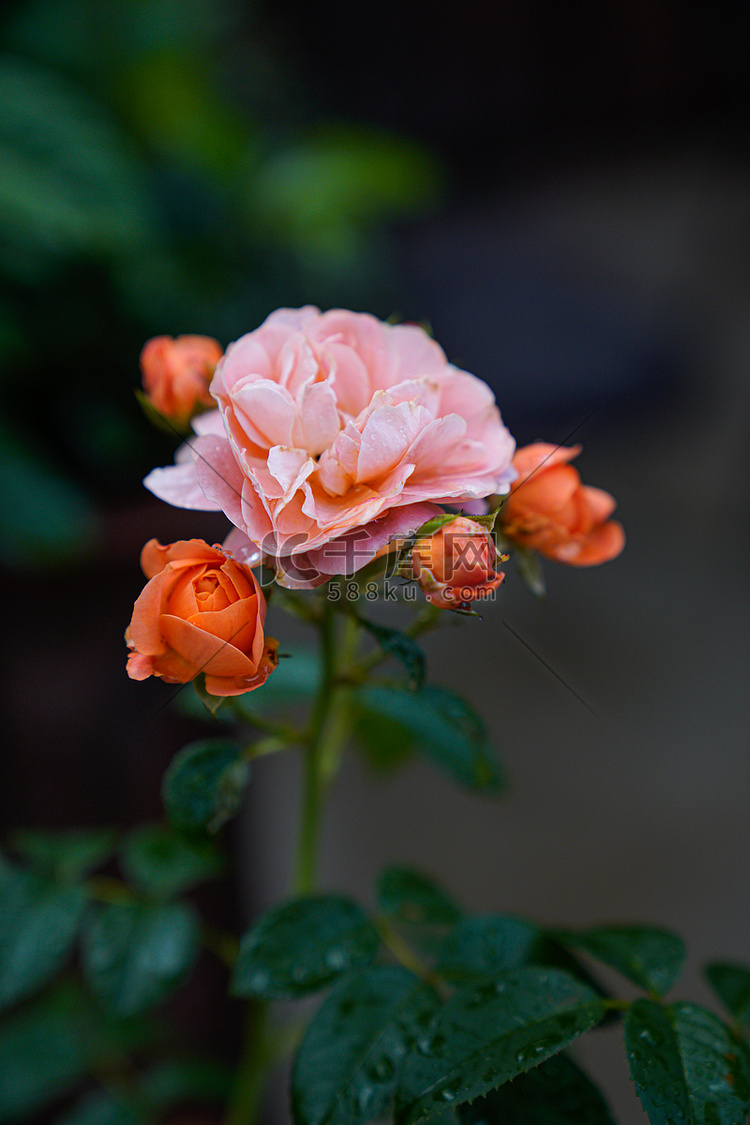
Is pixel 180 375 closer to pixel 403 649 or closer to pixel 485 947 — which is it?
pixel 403 649

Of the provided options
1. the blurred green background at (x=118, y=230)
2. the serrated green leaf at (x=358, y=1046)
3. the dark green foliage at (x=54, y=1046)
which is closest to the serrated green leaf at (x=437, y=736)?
the serrated green leaf at (x=358, y=1046)

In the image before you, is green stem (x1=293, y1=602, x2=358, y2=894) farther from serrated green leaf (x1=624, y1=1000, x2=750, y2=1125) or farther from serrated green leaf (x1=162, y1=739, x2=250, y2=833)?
serrated green leaf (x1=624, y1=1000, x2=750, y2=1125)

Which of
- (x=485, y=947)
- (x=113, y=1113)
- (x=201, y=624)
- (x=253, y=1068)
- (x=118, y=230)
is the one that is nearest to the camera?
(x=201, y=624)

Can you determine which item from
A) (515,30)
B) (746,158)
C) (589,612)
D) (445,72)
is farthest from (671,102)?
(589,612)

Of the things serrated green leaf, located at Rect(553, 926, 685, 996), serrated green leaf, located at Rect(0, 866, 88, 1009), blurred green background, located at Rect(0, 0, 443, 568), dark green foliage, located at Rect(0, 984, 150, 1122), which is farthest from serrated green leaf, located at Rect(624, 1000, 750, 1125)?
blurred green background, located at Rect(0, 0, 443, 568)

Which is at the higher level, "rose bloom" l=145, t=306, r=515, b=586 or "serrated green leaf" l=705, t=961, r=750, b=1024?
"rose bloom" l=145, t=306, r=515, b=586

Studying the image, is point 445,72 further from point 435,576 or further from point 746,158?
point 435,576

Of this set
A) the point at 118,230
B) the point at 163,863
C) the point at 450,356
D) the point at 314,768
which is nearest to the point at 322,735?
the point at 314,768
